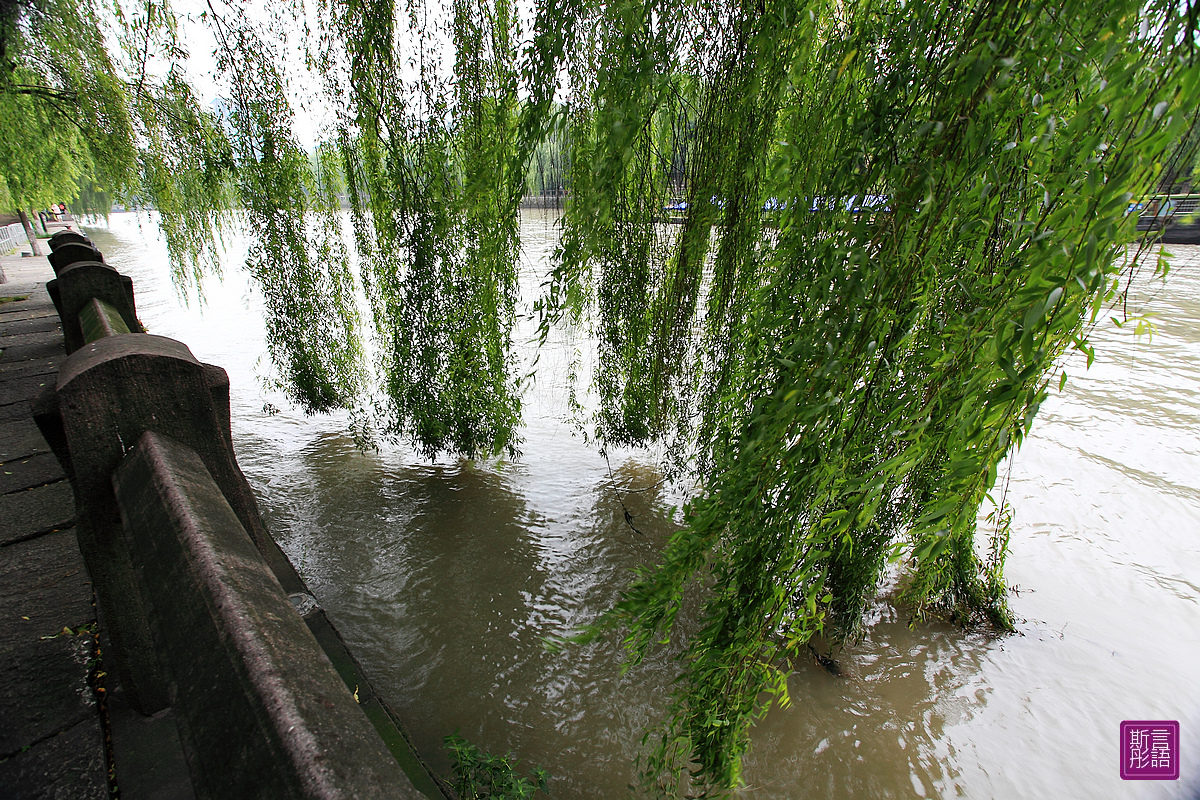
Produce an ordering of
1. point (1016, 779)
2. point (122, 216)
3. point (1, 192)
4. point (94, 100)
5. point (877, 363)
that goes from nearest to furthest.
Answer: point (877, 363) → point (1016, 779) → point (94, 100) → point (1, 192) → point (122, 216)

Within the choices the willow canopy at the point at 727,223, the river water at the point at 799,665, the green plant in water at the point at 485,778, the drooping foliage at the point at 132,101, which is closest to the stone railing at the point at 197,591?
the willow canopy at the point at 727,223

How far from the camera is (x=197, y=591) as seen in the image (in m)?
0.67

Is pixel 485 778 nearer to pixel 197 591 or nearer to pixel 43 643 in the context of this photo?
pixel 43 643

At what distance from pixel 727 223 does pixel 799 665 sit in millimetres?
2554

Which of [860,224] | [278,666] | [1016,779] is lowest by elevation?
[1016,779]

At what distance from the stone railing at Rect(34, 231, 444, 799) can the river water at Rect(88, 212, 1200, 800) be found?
75.9 inches

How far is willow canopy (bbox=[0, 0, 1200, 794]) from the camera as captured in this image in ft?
3.47

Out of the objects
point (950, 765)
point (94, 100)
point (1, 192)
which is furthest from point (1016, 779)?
point (1, 192)

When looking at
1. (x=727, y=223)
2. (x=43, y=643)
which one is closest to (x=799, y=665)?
(x=727, y=223)

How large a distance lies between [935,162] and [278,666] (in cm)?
144

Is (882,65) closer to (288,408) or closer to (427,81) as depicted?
(427,81)

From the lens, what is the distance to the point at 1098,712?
290cm
